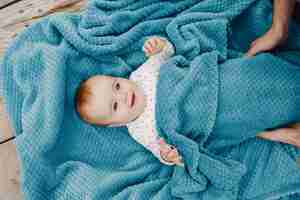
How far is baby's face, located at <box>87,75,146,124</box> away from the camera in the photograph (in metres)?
1.34

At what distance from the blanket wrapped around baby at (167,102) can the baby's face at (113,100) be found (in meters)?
0.07

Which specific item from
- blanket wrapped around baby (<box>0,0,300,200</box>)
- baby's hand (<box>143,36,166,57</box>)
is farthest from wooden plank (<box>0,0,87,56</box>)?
baby's hand (<box>143,36,166,57</box>)

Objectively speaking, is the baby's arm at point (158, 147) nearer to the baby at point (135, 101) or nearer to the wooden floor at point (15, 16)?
the baby at point (135, 101)

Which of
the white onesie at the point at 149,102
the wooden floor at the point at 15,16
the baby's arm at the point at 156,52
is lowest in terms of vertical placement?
the white onesie at the point at 149,102

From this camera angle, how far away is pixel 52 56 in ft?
4.71

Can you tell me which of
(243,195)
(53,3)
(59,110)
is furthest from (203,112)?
(53,3)

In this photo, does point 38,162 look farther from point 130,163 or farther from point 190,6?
point 190,6

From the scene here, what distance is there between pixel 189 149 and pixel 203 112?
0.09 metres

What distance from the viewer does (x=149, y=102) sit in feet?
4.61

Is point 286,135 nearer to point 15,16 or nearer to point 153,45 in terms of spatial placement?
point 153,45

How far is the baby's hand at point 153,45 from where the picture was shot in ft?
4.59

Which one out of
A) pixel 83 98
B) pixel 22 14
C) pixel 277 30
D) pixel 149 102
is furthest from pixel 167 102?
pixel 22 14

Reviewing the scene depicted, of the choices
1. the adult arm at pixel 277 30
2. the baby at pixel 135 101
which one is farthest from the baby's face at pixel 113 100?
the adult arm at pixel 277 30

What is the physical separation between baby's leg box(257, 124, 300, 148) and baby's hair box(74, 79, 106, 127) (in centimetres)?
40
